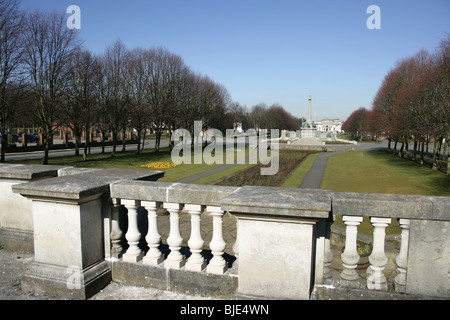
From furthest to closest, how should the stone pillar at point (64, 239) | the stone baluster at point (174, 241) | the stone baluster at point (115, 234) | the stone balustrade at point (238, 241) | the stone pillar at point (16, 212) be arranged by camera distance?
the stone pillar at point (16, 212) < the stone baluster at point (115, 234) < the stone baluster at point (174, 241) < the stone pillar at point (64, 239) < the stone balustrade at point (238, 241)

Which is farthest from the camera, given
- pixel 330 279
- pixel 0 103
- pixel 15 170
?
pixel 0 103

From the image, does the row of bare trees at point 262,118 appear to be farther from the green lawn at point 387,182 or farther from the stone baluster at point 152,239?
the stone baluster at point 152,239

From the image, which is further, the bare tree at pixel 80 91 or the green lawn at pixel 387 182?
the bare tree at pixel 80 91

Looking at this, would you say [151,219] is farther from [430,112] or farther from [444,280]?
[430,112]

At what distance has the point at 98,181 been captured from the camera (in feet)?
11.6

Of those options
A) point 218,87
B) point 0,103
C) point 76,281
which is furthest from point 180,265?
point 218,87

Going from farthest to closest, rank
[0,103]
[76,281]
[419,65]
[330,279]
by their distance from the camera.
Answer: [419,65], [0,103], [76,281], [330,279]

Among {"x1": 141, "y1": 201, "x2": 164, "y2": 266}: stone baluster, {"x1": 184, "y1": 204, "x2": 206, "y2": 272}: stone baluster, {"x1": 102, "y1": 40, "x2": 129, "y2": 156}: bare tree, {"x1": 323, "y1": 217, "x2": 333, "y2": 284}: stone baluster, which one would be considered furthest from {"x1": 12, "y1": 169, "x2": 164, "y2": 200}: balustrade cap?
{"x1": 102, "y1": 40, "x2": 129, "y2": 156}: bare tree

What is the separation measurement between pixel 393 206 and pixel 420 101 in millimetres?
29877

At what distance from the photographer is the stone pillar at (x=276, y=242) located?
263 cm

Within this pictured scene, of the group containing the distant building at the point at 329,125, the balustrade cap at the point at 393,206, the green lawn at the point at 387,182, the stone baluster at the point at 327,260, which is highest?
the distant building at the point at 329,125

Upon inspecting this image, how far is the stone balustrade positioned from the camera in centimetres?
267

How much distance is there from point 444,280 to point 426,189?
17.9 meters

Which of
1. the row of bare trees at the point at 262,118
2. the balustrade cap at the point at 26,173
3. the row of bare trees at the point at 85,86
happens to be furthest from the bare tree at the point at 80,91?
the row of bare trees at the point at 262,118
